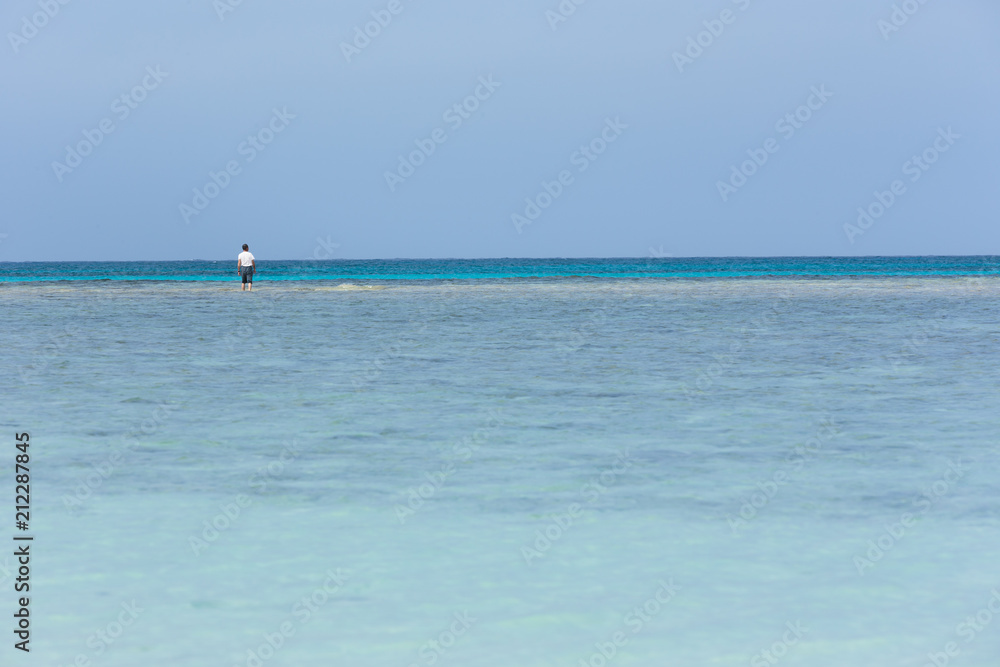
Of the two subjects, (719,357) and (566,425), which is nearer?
(566,425)

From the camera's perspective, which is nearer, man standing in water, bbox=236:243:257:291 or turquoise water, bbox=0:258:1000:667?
turquoise water, bbox=0:258:1000:667

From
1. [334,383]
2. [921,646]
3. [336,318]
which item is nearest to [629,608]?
[921,646]

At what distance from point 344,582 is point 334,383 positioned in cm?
692

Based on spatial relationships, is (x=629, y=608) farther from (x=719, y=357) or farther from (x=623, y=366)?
(x=719, y=357)

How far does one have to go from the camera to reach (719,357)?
46.6 feet

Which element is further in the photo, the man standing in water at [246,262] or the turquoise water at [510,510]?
the man standing in water at [246,262]

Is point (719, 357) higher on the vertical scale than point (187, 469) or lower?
lower

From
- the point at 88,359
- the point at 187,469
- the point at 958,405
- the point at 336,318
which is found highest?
the point at 187,469

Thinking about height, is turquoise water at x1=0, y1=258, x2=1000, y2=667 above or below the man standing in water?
above

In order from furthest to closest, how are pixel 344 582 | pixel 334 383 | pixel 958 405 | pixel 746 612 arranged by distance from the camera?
pixel 334 383
pixel 958 405
pixel 344 582
pixel 746 612

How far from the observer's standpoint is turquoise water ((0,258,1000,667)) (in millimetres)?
4168

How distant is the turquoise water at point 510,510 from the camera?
4168 mm

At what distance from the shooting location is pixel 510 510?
6.04 m

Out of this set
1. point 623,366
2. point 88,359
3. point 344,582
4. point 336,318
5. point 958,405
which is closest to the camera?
point 344,582
